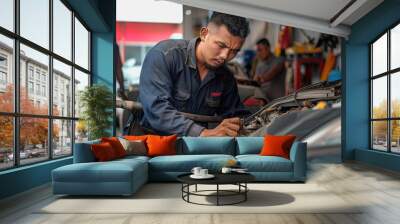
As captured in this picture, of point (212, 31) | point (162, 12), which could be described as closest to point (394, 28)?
point (212, 31)

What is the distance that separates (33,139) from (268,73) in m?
4.98

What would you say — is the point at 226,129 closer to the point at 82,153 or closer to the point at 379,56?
the point at 82,153

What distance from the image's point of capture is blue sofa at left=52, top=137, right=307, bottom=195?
4574 mm

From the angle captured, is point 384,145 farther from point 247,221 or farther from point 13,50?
point 13,50

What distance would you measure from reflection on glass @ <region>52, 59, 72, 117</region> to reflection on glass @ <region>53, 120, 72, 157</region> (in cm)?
16

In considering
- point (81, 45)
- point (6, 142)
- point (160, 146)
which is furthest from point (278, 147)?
point (81, 45)

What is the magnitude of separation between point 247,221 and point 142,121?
471 cm

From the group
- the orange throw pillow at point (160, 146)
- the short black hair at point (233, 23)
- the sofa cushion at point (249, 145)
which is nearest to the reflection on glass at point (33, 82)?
the orange throw pillow at point (160, 146)

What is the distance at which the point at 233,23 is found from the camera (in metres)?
8.11

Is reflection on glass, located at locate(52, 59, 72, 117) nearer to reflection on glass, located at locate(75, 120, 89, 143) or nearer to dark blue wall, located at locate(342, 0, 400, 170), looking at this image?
reflection on glass, located at locate(75, 120, 89, 143)

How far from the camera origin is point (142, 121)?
787cm

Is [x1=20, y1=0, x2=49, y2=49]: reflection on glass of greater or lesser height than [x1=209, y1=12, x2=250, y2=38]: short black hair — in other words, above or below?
below

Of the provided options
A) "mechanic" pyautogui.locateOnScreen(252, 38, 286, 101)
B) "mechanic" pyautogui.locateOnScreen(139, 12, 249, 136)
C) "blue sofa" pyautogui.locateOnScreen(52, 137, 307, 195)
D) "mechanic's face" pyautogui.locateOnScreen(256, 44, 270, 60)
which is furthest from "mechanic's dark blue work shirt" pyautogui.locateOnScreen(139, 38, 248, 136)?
"blue sofa" pyautogui.locateOnScreen(52, 137, 307, 195)

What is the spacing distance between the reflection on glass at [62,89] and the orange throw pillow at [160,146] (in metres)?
1.58
